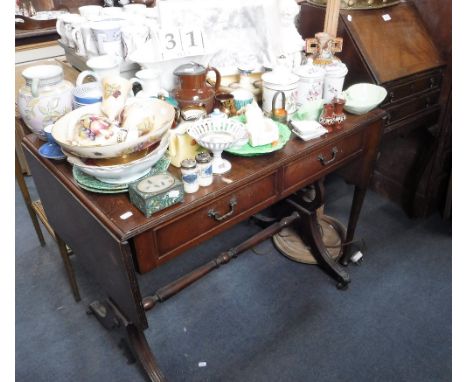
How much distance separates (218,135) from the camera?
3.81ft

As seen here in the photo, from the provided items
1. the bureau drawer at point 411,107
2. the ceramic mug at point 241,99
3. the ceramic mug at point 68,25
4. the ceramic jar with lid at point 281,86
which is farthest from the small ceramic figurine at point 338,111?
the ceramic mug at point 68,25

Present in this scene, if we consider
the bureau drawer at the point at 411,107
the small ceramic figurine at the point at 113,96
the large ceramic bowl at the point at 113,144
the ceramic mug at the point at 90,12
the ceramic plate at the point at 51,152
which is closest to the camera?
the large ceramic bowl at the point at 113,144

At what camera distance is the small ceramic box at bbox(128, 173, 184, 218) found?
950mm

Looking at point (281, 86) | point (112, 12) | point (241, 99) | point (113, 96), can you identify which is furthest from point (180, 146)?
point (112, 12)

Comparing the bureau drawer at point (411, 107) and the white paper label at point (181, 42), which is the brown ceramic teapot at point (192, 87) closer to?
the white paper label at point (181, 42)

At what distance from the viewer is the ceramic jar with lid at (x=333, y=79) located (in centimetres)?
143

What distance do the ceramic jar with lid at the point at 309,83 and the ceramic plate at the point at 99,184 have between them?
60 cm

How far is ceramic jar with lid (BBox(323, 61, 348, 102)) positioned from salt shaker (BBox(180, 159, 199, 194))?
69 cm

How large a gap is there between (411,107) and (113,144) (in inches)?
58.3

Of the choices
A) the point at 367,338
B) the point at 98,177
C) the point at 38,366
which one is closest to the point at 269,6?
the point at 98,177

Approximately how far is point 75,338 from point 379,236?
1.59 m

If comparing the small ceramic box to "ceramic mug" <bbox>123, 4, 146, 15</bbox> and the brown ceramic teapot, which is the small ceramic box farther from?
"ceramic mug" <bbox>123, 4, 146, 15</bbox>

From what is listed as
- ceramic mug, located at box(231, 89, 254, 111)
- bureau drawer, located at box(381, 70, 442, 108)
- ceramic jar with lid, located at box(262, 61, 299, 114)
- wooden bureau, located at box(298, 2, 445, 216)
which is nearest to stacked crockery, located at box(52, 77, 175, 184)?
ceramic mug, located at box(231, 89, 254, 111)

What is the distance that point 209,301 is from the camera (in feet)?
5.94
